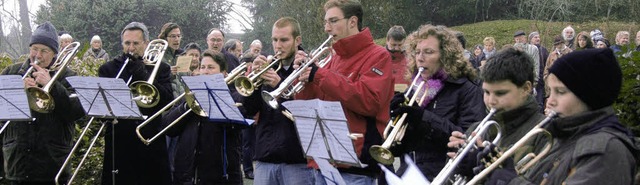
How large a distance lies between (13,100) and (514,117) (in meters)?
3.67

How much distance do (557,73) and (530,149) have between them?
435mm

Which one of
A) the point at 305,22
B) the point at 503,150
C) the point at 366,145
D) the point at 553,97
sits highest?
the point at 553,97

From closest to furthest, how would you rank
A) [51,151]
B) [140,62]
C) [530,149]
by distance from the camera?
[530,149], [51,151], [140,62]

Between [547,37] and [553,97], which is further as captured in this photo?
[547,37]

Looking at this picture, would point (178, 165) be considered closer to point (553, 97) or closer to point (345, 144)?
point (345, 144)

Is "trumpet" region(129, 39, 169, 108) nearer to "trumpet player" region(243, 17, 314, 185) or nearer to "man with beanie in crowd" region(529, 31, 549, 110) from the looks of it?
"trumpet player" region(243, 17, 314, 185)

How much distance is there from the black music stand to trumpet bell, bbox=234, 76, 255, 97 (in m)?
0.78

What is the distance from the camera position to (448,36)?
16.0 feet

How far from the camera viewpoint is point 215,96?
5.47 meters

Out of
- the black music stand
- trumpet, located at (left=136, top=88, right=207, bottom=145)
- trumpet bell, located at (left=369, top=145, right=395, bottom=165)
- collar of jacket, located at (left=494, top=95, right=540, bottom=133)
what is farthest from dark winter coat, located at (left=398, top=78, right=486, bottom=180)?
trumpet, located at (left=136, top=88, right=207, bottom=145)

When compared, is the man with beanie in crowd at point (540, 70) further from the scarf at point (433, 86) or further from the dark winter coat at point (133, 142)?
the scarf at point (433, 86)

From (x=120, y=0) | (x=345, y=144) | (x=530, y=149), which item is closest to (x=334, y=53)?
(x=345, y=144)

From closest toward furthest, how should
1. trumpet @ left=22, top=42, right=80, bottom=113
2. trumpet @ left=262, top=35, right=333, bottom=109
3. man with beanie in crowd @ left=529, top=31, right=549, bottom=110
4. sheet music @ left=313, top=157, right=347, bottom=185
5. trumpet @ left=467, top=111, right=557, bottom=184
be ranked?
trumpet @ left=467, top=111, right=557, bottom=184
sheet music @ left=313, top=157, right=347, bottom=185
trumpet @ left=262, top=35, right=333, bottom=109
trumpet @ left=22, top=42, right=80, bottom=113
man with beanie in crowd @ left=529, top=31, right=549, bottom=110

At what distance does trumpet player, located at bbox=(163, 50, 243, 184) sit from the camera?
6.20 metres
